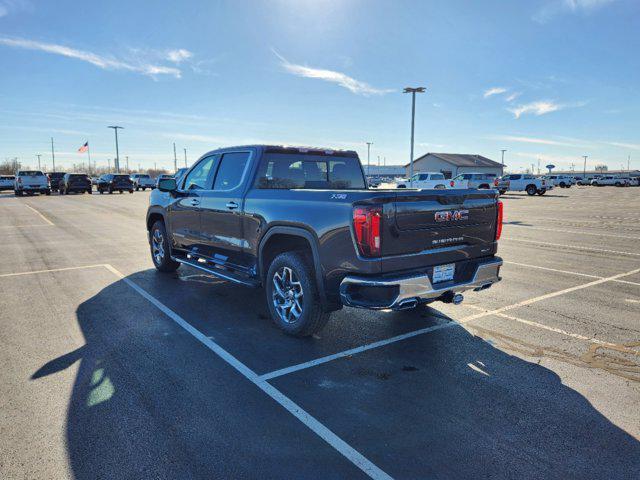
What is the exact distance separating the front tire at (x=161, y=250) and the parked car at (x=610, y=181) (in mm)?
75469

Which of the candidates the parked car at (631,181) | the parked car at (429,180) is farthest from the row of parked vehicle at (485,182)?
the parked car at (631,181)

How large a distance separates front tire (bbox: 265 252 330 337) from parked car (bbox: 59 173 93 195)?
125 ft

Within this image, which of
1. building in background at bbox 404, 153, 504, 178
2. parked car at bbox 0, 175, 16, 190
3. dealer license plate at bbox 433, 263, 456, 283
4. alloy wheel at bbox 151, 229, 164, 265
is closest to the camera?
Result: dealer license plate at bbox 433, 263, 456, 283

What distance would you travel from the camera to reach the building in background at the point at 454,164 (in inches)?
3036

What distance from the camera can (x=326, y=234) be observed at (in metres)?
4.09

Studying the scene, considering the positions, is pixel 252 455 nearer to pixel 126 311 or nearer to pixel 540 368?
pixel 540 368

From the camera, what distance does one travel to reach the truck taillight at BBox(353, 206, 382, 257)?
3750mm

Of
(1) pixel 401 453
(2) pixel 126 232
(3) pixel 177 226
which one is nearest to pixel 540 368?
(1) pixel 401 453

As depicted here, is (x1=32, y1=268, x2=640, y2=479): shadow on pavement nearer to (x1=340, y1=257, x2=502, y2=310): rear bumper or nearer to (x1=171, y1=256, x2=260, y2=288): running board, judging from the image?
(x1=340, y1=257, x2=502, y2=310): rear bumper

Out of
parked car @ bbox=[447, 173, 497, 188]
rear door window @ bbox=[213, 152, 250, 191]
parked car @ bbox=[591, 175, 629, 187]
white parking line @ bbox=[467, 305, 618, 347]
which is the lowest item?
white parking line @ bbox=[467, 305, 618, 347]

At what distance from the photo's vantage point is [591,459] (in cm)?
269

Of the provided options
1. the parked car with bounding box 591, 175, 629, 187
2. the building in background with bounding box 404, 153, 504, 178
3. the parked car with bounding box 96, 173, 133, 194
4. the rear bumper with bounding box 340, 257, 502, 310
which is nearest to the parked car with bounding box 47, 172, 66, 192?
the parked car with bounding box 96, 173, 133, 194

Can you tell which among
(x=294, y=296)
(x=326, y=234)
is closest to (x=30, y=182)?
(x=294, y=296)

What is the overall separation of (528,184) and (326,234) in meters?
39.4
